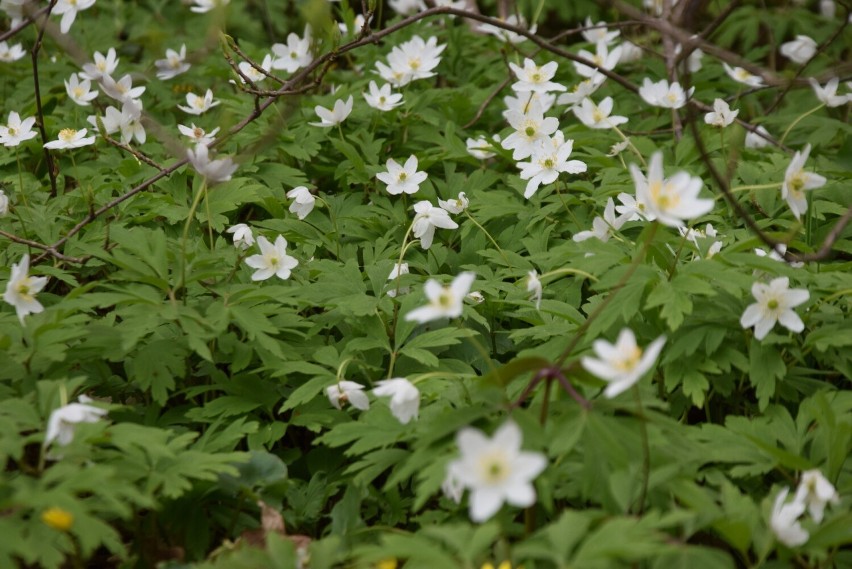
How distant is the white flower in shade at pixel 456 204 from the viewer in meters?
3.32

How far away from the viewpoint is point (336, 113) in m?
3.73

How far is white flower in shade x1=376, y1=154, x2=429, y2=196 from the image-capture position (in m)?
3.40

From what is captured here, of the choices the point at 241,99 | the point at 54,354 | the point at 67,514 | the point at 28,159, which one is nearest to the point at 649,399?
the point at 67,514

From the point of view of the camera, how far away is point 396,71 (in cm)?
406

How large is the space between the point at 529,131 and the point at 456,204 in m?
0.39

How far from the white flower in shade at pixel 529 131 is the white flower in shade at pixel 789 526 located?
1736mm

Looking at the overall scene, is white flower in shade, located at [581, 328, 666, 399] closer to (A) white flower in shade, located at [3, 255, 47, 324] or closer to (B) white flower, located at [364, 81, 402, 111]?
(A) white flower in shade, located at [3, 255, 47, 324]

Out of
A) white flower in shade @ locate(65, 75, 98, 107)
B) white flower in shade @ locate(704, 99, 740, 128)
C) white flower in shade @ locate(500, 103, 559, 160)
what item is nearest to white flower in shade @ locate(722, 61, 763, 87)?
white flower in shade @ locate(704, 99, 740, 128)

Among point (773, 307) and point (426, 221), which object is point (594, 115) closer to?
point (426, 221)

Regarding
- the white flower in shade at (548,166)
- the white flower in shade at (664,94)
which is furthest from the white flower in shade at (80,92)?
the white flower in shade at (664,94)

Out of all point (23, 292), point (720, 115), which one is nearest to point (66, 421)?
point (23, 292)

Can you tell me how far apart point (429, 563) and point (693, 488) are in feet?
2.16

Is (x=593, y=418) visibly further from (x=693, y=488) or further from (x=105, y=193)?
(x=105, y=193)

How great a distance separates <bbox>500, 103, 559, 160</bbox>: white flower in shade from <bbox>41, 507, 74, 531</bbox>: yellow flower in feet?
6.79
